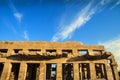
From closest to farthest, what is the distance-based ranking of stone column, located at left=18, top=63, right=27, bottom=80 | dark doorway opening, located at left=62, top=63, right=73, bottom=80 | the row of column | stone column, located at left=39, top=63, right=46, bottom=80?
1. stone column, located at left=18, top=63, right=27, bottom=80
2. the row of column
3. stone column, located at left=39, top=63, right=46, bottom=80
4. dark doorway opening, located at left=62, top=63, right=73, bottom=80

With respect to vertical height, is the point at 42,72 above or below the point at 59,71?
below

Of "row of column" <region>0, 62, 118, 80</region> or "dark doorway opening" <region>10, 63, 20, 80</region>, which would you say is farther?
"dark doorway opening" <region>10, 63, 20, 80</region>

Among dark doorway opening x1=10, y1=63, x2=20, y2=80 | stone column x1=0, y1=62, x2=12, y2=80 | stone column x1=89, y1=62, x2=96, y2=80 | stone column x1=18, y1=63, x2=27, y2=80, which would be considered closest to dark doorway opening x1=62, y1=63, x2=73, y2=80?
stone column x1=89, y1=62, x2=96, y2=80

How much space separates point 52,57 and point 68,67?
4.05 m

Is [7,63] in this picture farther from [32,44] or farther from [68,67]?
[68,67]

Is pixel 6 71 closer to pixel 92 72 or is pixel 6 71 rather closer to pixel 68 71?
pixel 68 71

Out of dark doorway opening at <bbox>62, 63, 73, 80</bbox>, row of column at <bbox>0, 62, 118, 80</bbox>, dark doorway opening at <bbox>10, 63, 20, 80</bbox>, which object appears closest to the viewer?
row of column at <bbox>0, 62, 118, 80</bbox>

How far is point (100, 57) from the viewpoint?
2056 cm

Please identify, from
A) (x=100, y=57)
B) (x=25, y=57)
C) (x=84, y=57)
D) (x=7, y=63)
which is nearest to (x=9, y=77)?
(x=7, y=63)

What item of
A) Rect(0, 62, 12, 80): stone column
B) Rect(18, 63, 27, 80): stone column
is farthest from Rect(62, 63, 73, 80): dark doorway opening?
Rect(0, 62, 12, 80): stone column

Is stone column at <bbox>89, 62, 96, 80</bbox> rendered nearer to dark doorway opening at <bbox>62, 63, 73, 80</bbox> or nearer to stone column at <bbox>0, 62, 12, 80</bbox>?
dark doorway opening at <bbox>62, 63, 73, 80</bbox>

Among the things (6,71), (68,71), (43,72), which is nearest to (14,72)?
(6,71)

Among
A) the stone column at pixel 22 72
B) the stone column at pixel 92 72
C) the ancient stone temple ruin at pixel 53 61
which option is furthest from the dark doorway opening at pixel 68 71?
the stone column at pixel 22 72

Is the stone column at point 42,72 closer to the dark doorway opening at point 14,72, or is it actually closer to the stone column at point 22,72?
the stone column at point 22,72
